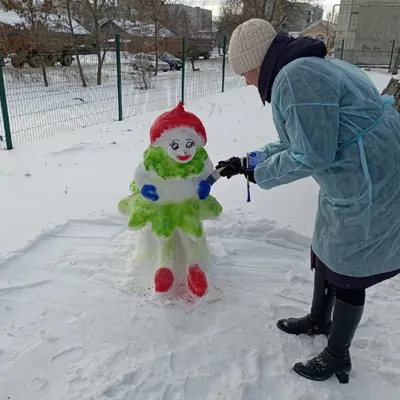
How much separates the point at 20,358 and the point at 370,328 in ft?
6.48

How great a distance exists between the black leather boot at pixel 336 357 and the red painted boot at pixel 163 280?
922mm

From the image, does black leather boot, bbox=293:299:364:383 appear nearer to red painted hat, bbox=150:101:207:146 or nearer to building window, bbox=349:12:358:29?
red painted hat, bbox=150:101:207:146

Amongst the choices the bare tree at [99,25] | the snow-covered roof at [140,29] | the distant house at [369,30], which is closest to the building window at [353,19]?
the distant house at [369,30]

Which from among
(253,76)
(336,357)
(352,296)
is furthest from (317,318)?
(253,76)

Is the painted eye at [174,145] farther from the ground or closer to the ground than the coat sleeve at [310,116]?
closer to the ground

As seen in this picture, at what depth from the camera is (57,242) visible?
342 cm

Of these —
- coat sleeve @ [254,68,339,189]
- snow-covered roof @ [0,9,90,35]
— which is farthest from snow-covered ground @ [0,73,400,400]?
snow-covered roof @ [0,9,90,35]

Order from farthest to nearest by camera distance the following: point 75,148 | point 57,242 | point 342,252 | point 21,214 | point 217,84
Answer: point 217,84 < point 75,148 < point 21,214 < point 57,242 < point 342,252

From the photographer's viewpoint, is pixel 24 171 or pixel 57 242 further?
pixel 24 171

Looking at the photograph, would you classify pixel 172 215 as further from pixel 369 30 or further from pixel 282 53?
pixel 369 30

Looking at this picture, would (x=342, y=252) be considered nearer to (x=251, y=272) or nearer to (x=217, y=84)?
(x=251, y=272)

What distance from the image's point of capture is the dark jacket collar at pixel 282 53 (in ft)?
5.42

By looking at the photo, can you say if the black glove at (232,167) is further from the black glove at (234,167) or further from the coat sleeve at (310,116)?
the coat sleeve at (310,116)

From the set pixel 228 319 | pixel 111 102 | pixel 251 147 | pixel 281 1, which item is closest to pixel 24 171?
pixel 251 147
